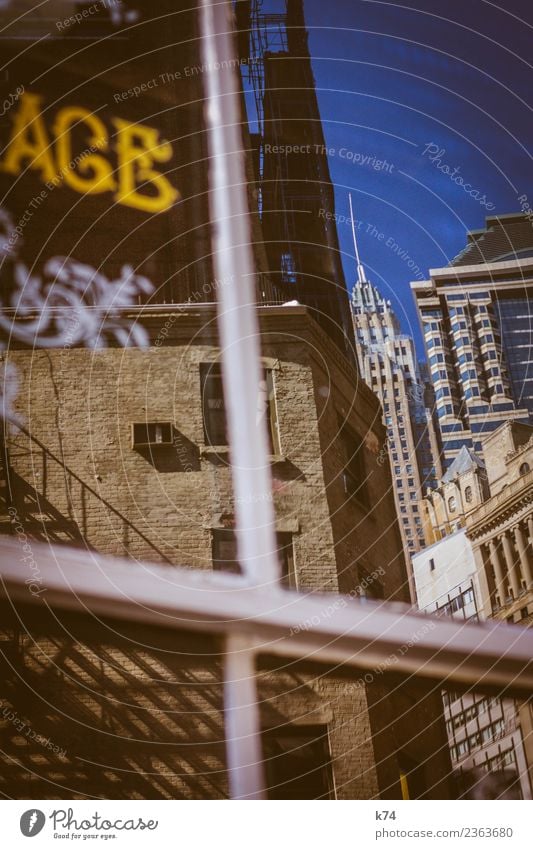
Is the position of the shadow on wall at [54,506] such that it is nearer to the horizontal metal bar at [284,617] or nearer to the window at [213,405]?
the horizontal metal bar at [284,617]

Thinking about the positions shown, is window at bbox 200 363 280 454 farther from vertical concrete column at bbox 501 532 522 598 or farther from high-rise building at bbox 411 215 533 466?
vertical concrete column at bbox 501 532 522 598

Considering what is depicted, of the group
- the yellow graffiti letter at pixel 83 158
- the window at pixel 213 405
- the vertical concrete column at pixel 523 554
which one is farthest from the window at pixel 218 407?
the yellow graffiti letter at pixel 83 158

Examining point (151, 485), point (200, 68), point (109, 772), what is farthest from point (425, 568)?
point (200, 68)

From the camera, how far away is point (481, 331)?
25.7 feet

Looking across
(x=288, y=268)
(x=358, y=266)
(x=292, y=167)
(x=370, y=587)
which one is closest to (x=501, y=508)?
(x=370, y=587)

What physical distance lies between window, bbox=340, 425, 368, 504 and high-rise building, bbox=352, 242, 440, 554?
27cm

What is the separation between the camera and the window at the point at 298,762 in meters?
6.71

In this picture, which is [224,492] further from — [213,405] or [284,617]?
[284,617]

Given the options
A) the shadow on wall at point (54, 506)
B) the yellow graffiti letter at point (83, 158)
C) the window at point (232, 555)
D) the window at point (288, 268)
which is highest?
the yellow graffiti letter at point (83, 158)

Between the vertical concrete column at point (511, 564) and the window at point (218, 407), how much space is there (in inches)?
73.2

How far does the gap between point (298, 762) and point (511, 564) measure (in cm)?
209

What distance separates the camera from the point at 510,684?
700 cm

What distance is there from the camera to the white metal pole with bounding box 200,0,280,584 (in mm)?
7547
